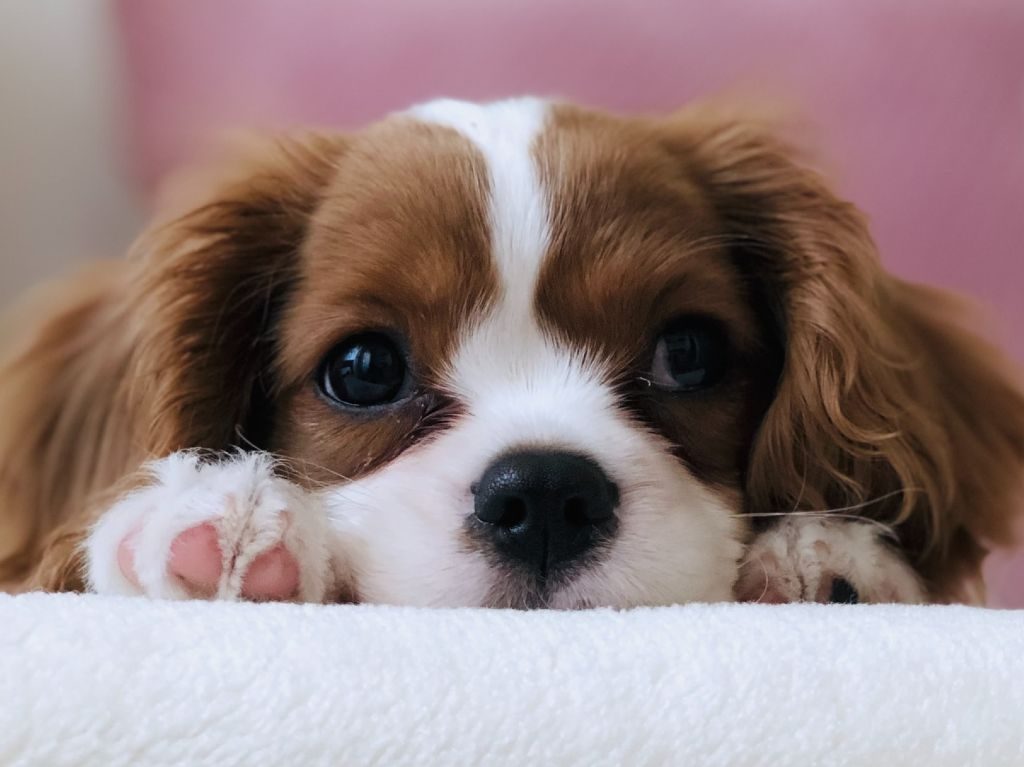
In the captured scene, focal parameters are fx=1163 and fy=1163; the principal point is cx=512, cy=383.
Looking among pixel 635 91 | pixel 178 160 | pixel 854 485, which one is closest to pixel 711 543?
pixel 854 485

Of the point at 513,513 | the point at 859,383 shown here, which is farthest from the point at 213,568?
the point at 859,383

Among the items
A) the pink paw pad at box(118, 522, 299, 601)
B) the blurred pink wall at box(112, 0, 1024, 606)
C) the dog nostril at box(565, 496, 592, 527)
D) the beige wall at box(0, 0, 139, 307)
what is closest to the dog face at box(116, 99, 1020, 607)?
the dog nostril at box(565, 496, 592, 527)

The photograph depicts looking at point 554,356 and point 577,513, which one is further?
point 554,356

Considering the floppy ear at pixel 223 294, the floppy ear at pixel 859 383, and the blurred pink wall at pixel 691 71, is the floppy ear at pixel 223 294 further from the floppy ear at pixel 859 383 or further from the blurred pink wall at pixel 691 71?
the blurred pink wall at pixel 691 71

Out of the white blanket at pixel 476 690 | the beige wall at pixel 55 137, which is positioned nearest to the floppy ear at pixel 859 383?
the white blanket at pixel 476 690

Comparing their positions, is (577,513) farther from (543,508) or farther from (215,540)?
(215,540)

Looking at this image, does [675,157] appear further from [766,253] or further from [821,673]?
[821,673]

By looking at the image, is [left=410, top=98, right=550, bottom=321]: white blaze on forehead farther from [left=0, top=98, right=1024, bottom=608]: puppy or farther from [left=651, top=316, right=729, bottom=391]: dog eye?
[left=651, top=316, right=729, bottom=391]: dog eye
